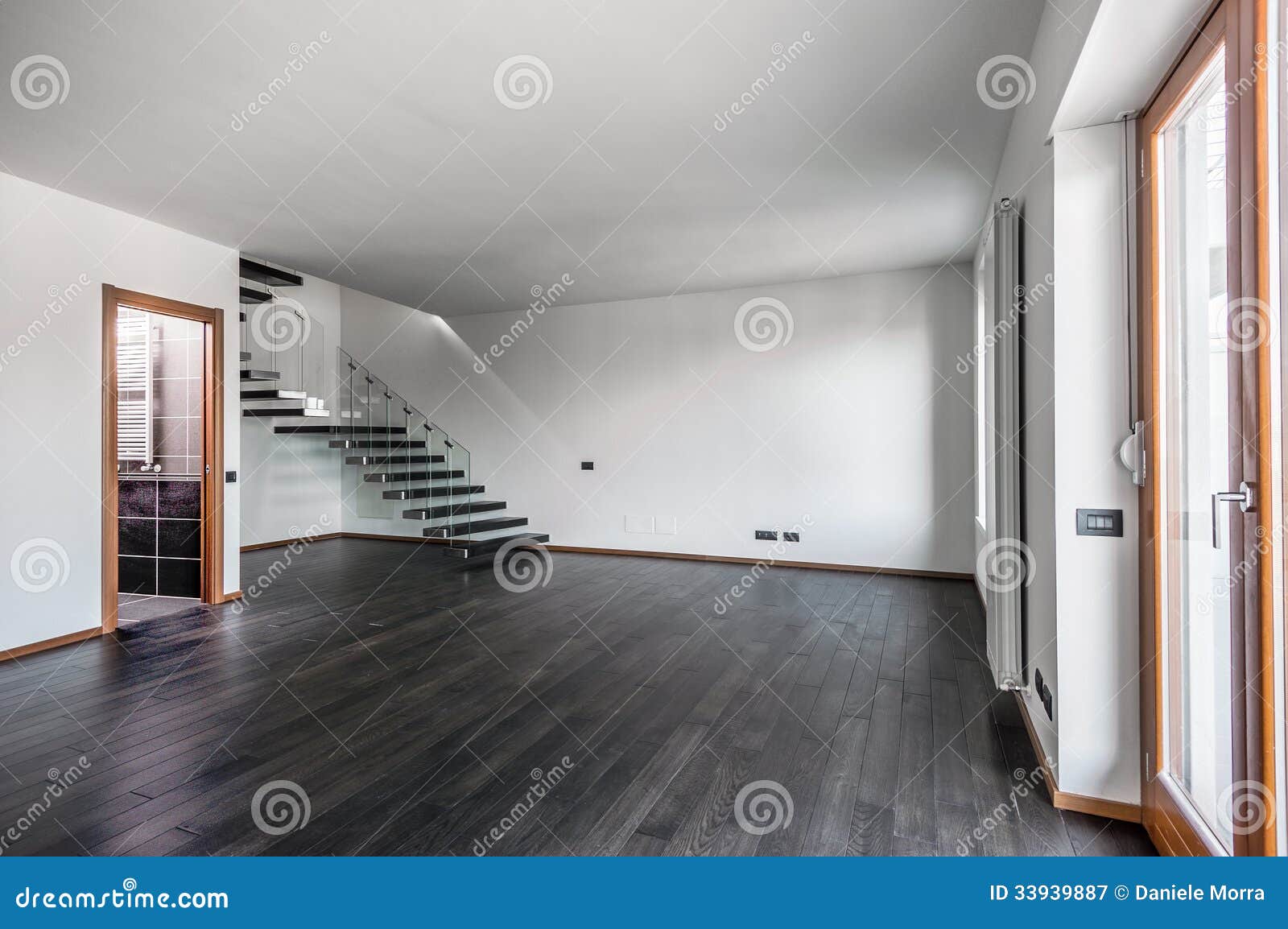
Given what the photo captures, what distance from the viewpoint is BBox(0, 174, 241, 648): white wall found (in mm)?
4086

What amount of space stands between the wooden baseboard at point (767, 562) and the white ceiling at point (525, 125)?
9.69 ft

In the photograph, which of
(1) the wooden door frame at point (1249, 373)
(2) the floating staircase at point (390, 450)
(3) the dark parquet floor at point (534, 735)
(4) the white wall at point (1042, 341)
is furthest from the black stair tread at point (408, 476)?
(1) the wooden door frame at point (1249, 373)

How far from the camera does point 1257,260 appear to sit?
1389 millimetres

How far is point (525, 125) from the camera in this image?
353cm

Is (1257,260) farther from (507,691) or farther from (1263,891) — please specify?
(507,691)

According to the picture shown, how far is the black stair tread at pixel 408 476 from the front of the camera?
7645mm

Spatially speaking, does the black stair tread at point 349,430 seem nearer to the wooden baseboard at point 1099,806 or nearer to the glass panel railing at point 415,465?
the glass panel railing at point 415,465

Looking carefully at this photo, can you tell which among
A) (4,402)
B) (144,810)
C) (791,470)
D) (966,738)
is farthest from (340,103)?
(791,470)

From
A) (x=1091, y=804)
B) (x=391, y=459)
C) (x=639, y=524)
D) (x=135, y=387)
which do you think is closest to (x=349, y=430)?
(x=391, y=459)

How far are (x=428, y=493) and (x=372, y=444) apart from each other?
1.14m

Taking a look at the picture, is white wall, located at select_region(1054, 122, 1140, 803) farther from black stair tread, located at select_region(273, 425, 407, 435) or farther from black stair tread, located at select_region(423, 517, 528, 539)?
black stair tread, located at select_region(273, 425, 407, 435)

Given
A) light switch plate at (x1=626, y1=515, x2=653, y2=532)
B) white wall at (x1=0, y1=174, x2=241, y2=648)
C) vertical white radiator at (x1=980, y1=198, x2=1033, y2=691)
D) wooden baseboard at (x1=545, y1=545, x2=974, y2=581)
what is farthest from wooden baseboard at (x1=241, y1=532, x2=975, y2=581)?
white wall at (x1=0, y1=174, x2=241, y2=648)

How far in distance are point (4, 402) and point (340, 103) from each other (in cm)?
285

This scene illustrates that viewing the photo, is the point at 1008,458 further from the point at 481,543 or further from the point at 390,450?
the point at 390,450
